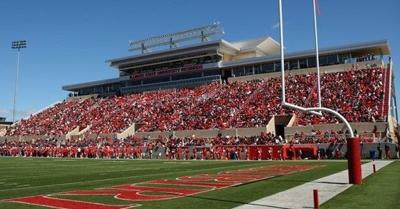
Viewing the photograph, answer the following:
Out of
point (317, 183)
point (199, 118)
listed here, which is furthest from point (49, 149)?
point (317, 183)

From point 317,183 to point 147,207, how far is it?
682 centimetres

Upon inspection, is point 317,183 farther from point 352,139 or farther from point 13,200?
point 13,200

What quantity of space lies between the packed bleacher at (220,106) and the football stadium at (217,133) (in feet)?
0.63

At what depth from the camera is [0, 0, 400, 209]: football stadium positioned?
42.0 ft

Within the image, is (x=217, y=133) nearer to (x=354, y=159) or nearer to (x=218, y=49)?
(x=218, y=49)

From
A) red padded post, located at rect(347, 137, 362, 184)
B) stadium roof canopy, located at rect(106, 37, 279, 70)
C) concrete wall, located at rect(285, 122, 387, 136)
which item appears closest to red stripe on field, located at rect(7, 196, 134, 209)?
red padded post, located at rect(347, 137, 362, 184)

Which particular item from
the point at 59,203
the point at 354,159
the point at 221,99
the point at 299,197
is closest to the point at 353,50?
the point at 221,99

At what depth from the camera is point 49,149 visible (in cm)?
4878

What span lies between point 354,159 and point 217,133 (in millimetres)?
31090

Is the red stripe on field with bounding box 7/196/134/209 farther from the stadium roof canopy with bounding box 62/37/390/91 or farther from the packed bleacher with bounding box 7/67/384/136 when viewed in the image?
the stadium roof canopy with bounding box 62/37/390/91

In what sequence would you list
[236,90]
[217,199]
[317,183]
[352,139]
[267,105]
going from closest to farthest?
[217,199]
[352,139]
[317,183]
[267,105]
[236,90]

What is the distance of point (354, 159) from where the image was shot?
13.9m

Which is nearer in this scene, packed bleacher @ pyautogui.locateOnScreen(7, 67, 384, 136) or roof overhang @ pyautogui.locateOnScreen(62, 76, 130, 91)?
packed bleacher @ pyautogui.locateOnScreen(7, 67, 384, 136)

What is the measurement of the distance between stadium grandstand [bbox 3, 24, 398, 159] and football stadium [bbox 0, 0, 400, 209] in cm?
16
